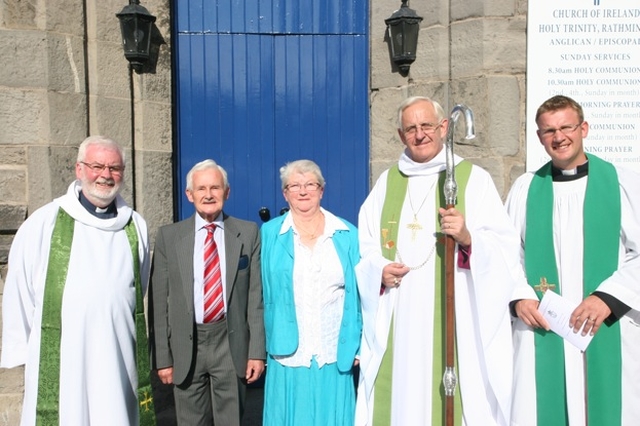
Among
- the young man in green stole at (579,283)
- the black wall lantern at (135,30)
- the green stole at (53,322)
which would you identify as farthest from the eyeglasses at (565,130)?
the black wall lantern at (135,30)

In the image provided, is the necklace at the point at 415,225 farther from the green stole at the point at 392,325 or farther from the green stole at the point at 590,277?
the green stole at the point at 590,277

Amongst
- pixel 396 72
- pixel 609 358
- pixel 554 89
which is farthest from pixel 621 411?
pixel 396 72

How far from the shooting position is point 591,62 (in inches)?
157

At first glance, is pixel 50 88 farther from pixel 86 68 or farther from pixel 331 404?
pixel 331 404

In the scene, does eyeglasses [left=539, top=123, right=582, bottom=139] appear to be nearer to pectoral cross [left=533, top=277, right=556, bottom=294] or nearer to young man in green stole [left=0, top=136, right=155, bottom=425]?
pectoral cross [left=533, top=277, right=556, bottom=294]

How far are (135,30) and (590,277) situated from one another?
3.25 metres

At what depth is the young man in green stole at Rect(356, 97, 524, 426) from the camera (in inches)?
111

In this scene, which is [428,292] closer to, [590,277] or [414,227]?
[414,227]

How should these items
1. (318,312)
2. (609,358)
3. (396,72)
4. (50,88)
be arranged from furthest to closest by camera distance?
(396,72)
(50,88)
(318,312)
(609,358)

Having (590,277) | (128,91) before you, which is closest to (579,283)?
(590,277)

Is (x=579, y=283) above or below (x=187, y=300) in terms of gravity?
above

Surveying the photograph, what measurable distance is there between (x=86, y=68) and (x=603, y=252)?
11.1 ft

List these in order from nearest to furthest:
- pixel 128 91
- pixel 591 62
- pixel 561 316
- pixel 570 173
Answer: pixel 561 316 < pixel 570 173 < pixel 591 62 < pixel 128 91

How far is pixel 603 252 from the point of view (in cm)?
276
